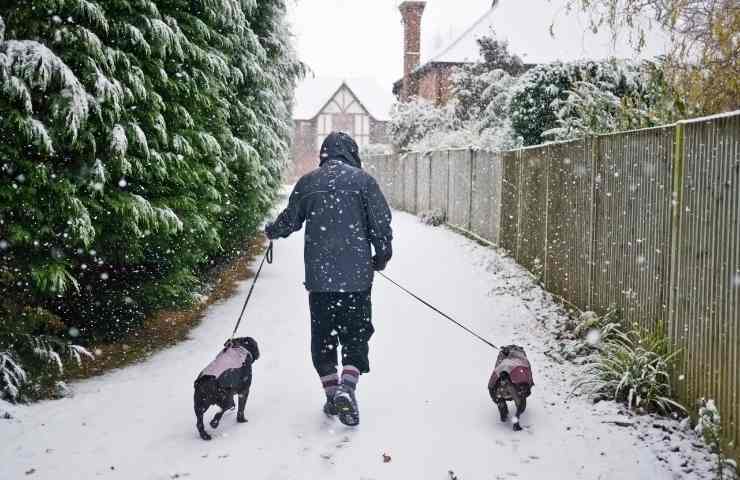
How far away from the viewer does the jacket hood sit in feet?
16.5

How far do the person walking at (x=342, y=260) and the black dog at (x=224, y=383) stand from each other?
552 millimetres

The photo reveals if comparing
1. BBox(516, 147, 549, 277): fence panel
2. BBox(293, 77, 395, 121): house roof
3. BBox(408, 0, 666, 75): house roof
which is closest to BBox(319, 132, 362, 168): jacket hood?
BBox(516, 147, 549, 277): fence panel

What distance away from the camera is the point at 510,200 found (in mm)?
11531

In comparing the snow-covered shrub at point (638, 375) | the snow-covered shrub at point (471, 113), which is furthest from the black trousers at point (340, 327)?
the snow-covered shrub at point (471, 113)

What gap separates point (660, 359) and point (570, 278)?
2.88 metres

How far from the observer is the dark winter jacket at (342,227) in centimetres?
478

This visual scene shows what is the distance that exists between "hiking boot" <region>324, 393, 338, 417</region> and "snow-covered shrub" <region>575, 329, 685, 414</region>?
6.47 ft

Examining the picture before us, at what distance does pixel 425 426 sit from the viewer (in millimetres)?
4703

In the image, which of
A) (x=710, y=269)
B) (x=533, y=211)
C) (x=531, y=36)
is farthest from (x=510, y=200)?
(x=531, y=36)

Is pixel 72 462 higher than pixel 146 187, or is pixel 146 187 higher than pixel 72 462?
pixel 146 187

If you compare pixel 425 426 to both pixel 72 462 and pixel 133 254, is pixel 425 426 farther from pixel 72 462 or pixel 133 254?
pixel 133 254

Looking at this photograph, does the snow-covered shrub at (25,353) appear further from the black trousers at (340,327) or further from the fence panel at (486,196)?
the fence panel at (486,196)

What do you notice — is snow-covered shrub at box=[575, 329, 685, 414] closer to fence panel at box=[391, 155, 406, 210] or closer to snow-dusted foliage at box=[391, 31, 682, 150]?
snow-dusted foliage at box=[391, 31, 682, 150]

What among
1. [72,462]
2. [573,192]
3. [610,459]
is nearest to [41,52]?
[72,462]
